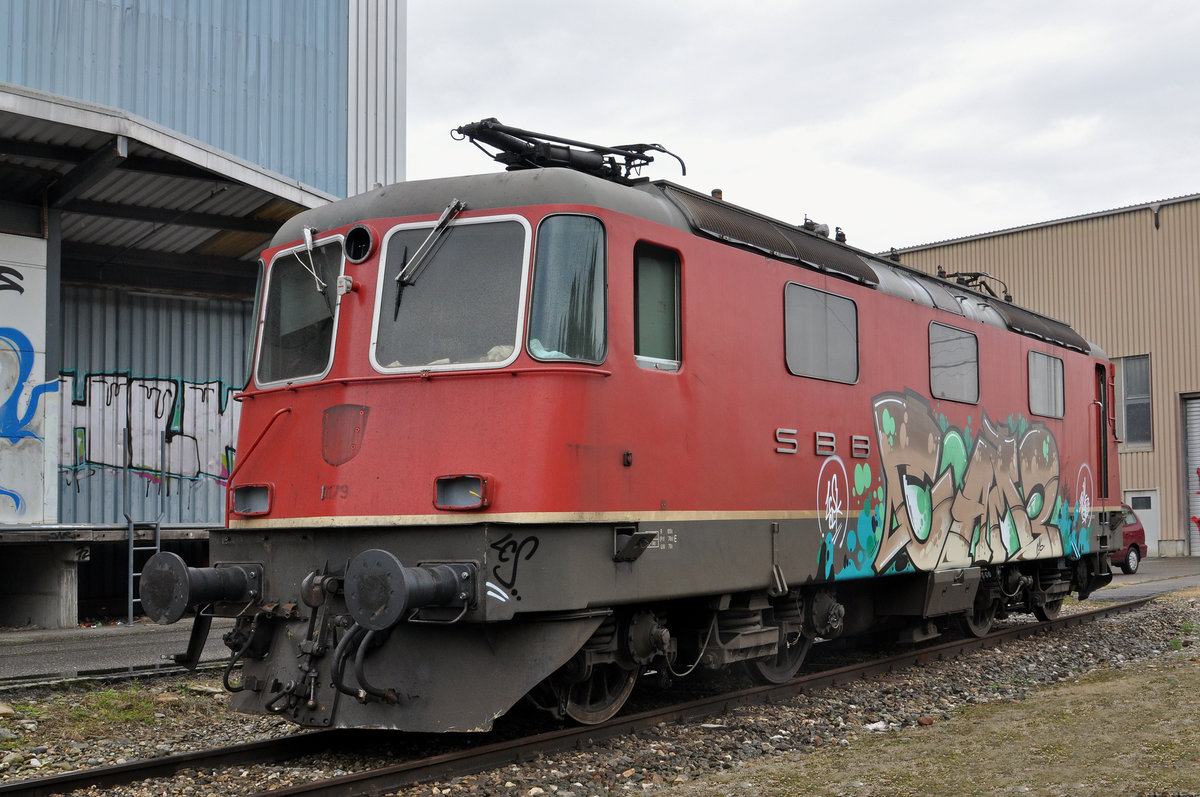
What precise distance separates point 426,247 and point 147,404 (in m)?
10.3

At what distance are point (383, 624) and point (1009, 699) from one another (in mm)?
5483

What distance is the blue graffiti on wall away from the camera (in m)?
13.3

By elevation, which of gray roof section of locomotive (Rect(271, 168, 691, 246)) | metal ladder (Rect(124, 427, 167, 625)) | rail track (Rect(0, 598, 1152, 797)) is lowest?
rail track (Rect(0, 598, 1152, 797))

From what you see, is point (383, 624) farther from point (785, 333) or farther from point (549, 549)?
point (785, 333)

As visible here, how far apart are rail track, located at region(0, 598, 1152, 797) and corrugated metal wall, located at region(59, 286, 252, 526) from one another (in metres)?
9.45

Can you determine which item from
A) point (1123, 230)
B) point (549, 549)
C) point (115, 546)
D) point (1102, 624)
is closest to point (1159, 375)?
point (1123, 230)

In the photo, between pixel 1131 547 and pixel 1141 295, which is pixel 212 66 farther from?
pixel 1141 295

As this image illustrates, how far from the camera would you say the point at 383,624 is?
233 inches

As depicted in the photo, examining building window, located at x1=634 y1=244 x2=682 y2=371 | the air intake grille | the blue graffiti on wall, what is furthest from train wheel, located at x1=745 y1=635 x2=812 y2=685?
the blue graffiti on wall

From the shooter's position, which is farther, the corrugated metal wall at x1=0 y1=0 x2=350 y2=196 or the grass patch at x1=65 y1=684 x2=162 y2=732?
the corrugated metal wall at x1=0 y1=0 x2=350 y2=196

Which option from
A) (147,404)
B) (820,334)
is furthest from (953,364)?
(147,404)

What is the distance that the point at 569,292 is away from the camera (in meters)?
6.87

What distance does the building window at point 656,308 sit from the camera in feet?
24.0

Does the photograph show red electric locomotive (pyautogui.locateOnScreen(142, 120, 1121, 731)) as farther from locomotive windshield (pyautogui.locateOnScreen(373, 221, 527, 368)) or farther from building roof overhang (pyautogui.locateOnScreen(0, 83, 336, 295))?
building roof overhang (pyautogui.locateOnScreen(0, 83, 336, 295))
